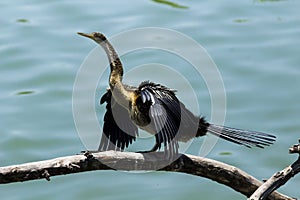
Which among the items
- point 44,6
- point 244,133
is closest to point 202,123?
point 244,133

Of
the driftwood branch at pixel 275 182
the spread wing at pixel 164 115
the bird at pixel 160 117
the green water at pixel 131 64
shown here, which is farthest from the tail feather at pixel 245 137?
the green water at pixel 131 64

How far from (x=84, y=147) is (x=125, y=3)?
2868 millimetres

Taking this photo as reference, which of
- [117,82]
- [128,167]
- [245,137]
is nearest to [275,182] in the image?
[245,137]

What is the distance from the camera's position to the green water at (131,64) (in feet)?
19.3

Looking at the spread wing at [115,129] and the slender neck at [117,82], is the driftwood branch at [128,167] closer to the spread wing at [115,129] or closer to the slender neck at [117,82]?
the slender neck at [117,82]

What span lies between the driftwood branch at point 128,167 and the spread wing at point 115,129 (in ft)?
1.88

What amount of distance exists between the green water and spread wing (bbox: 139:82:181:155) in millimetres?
1717

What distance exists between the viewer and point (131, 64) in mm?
7133

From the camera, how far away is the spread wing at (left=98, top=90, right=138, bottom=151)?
445 centimetres

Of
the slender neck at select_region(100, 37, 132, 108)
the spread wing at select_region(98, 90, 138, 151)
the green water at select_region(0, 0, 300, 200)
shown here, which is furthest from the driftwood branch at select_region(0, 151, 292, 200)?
the green water at select_region(0, 0, 300, 200)

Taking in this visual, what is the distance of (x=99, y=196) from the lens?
18.9 ft

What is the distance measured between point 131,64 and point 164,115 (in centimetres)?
318

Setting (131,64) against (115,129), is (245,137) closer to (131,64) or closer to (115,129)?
(115,129)

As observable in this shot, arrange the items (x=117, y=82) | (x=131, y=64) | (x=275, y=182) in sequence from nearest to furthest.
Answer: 1. (x=275, y=182)
2. (x=117, y=82)
3. (x=131, y=64)
